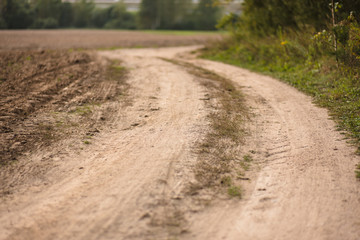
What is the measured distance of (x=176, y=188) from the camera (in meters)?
4.09

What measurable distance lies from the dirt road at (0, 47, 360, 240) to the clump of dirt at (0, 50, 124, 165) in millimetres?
638

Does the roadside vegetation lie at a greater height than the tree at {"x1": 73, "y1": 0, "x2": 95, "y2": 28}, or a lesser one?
lesser

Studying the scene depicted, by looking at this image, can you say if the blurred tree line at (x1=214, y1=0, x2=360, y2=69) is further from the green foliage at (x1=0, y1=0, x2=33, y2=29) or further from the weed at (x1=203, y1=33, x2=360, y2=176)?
the green foliage at (x1=0, y1=0, x2=33, y2=29)

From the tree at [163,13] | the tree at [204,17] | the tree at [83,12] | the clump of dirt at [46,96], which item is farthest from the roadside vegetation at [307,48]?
Result: the tree at [163,13]

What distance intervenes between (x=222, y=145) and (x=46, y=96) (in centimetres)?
488

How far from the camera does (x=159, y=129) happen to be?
6.07 meters

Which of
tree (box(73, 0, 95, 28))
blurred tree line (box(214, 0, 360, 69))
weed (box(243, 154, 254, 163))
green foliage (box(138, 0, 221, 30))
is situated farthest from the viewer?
green foliage (box(138, 0, 221, 30))

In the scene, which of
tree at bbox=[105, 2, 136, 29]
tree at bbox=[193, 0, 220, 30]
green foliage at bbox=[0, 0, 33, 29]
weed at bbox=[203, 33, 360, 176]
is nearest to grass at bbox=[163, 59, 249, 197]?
weed at bbox=[203, 33, 360, 176]

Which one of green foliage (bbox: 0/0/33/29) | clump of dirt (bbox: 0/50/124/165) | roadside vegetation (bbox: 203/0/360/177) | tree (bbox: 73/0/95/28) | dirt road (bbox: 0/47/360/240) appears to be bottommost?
dirt road (bbox: 0/47/360/240)

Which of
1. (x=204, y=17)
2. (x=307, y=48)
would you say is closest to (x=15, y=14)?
(x=307, y=48)

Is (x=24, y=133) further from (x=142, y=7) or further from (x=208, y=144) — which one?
(x=142, y=7)

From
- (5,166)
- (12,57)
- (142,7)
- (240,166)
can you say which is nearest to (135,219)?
(240,166)

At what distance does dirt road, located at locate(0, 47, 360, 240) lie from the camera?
3412 mm

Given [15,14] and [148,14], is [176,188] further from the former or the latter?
[148,14]
